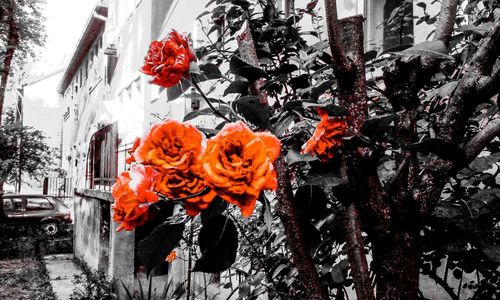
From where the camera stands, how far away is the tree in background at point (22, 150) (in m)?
16.2

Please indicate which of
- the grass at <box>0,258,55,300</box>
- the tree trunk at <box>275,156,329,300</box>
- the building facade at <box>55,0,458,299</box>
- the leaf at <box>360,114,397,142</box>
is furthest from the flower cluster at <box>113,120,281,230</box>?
the grass at <box>0,258,55,300</box>

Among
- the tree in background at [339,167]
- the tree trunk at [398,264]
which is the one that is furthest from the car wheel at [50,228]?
the tree trunk at [398,264]

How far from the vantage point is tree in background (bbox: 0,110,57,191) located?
1617 centimetres

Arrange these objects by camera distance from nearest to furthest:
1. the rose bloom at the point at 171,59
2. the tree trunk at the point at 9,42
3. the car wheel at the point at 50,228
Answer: the rose bloom at the point at 171,59, the car wheel at the point at 50,228, the tree trunk at the point at 9,42

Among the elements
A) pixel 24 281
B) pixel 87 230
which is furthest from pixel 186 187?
pixel 24 281

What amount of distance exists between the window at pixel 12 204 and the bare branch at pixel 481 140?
58.6 ft

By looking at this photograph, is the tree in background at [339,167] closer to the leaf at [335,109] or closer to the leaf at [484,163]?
the leaf at [335,109]

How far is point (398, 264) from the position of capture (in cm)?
106

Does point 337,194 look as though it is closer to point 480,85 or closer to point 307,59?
point 480,85

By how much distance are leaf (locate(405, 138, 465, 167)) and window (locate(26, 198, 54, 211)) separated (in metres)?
17.3

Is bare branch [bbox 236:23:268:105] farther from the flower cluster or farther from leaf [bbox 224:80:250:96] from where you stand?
the flower cluster

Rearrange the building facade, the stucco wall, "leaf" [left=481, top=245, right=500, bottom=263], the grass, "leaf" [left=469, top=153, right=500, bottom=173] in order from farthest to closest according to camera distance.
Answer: the stucco wall, the grass, the building facade, "leaf" [left=469, top=153, right=500, bottom=173], "leaf" [left=481, top=245, right=500, bottom=263]

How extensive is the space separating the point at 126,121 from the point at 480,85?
48.2ft

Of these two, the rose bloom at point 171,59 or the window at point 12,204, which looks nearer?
the rose bloom at point 171,59
